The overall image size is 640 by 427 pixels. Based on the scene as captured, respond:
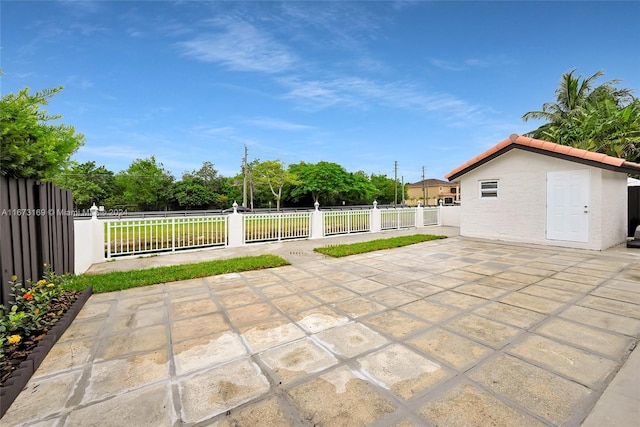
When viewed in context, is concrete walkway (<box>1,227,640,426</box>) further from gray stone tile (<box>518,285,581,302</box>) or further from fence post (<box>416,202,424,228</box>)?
fence post (<box>416,202,424,228</box>)

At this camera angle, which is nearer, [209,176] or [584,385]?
[584,385]

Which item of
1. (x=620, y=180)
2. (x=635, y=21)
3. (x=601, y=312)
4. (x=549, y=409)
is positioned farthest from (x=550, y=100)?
(x=549, y=409)

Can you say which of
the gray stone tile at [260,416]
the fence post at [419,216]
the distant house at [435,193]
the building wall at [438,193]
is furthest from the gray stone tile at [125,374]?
the building wall at [438,193]

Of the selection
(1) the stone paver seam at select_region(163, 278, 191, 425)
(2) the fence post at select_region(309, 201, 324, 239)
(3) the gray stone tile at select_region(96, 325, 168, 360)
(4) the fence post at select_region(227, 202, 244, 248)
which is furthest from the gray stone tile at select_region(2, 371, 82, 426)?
(2) the fence post at select_region(309, 201, 324, 239)

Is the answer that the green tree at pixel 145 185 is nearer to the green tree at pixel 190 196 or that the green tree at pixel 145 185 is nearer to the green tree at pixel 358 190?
the green tree at pixel 190 196

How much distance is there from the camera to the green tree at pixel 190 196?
35.4 meters

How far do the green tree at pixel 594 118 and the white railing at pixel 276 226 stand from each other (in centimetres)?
1209

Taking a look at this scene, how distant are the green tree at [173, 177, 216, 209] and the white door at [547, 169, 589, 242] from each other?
117 feet

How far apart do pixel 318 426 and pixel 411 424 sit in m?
0.52

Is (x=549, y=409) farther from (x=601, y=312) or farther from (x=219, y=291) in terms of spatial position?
(x=219, y=291)

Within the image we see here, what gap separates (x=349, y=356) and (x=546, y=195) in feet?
27.7

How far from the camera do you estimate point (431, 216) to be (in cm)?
1342

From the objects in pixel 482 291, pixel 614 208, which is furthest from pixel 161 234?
pixel 614 208

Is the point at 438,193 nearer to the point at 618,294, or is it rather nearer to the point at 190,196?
the point at 190,196
